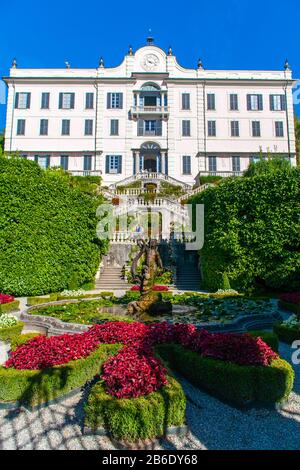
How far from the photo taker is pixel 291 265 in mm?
17938

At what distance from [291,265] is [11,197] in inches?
607

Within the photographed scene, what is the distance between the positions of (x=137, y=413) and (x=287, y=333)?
6.47m

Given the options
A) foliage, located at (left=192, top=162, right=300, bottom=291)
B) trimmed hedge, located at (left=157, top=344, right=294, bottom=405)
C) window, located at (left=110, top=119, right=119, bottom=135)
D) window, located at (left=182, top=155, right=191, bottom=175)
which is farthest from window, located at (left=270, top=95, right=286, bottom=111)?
trimmed hedge, located at (left=157, top=344, right=294, bottom=405)

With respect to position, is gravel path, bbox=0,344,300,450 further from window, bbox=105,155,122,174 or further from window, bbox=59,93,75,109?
window, bbox=59,93,75,109

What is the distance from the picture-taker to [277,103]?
40.0 metres

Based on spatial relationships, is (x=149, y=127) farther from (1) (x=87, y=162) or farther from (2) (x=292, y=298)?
(2) (x=292, y=298)

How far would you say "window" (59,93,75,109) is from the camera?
40.0 meters

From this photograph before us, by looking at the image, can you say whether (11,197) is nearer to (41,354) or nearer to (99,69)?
(41,354)

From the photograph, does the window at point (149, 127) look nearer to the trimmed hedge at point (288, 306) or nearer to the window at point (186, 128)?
the window at point (186, 128)

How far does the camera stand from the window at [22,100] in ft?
131

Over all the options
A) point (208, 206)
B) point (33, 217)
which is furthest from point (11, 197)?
point (208, 206)

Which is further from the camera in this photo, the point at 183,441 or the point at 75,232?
the point at 75,232

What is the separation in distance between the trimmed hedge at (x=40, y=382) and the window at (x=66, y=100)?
3860 cm

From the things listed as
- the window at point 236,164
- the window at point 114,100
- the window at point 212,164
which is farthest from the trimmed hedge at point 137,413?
the window at point 114,100
